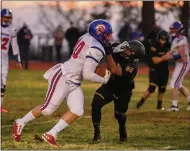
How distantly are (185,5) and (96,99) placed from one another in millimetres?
26627

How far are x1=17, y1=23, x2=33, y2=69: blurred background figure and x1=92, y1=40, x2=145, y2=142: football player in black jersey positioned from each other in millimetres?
19772

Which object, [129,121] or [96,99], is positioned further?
[129,121]

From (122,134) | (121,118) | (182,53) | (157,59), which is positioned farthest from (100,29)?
(182,53)

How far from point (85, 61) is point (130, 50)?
40.0 inches

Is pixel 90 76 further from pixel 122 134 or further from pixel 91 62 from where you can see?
pixel 122 134

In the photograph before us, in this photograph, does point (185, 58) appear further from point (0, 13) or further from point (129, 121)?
point (0, 13)

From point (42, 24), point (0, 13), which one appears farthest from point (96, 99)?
point (42, 24)

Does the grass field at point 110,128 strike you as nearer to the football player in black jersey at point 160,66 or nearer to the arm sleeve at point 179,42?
the football player in black jersey at point 160,66

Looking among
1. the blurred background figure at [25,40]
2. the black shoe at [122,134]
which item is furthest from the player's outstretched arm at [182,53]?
the blurred background figure at [25,40]

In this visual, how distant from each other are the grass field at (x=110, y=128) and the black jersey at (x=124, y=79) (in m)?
0.79

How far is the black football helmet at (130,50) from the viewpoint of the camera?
389 inches

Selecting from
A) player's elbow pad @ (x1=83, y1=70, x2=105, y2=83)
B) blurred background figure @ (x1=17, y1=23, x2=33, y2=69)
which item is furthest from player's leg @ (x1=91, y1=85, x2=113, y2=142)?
blurred background figure @ (x1=17, y1=23, x2=33, y2=69)

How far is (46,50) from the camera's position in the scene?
33.2 metres

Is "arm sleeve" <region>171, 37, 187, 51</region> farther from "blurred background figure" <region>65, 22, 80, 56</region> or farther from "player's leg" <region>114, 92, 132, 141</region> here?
"blurred background figure" <region>65, 22, 80, 56</region>
